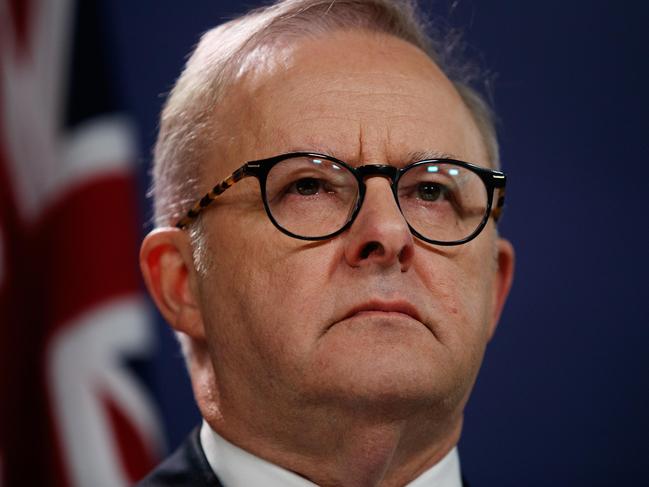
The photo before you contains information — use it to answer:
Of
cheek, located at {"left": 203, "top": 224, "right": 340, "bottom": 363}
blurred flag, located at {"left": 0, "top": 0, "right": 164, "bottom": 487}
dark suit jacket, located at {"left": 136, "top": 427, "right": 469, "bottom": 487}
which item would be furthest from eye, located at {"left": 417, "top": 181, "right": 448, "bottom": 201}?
blurred flag, located at {"left": 0, "top": 0, "right": 164, "bottom": 487}

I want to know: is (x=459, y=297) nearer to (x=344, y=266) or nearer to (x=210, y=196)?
(x=344, y=266)

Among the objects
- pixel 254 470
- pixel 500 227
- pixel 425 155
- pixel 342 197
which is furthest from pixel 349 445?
pixel 500 227

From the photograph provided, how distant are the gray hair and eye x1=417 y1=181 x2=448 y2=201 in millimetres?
271

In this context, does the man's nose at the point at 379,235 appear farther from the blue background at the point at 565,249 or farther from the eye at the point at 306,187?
the blue background at the point at 565,249

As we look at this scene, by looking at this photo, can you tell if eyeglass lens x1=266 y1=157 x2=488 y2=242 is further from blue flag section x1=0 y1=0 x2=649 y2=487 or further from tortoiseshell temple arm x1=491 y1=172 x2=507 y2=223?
blue flag section x1=0 y1=0 x2=649 y2=487

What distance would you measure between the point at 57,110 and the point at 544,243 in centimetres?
144

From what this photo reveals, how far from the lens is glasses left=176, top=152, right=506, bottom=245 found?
1.40 metres

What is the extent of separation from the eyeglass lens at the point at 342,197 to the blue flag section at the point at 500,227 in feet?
2.85

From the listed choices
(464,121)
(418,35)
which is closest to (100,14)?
(418,35)

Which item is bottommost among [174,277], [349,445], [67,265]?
[67,265]

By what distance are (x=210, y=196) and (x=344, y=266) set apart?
1.05ft

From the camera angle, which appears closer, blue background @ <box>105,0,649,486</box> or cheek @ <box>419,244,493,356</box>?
cheek @ <box>419,244,493,356</box>

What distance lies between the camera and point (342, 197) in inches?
55.7

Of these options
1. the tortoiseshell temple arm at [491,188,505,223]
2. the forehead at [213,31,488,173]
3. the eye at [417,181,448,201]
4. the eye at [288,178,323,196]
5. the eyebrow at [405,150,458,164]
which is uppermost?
the forehead at [213,31,488,173]
